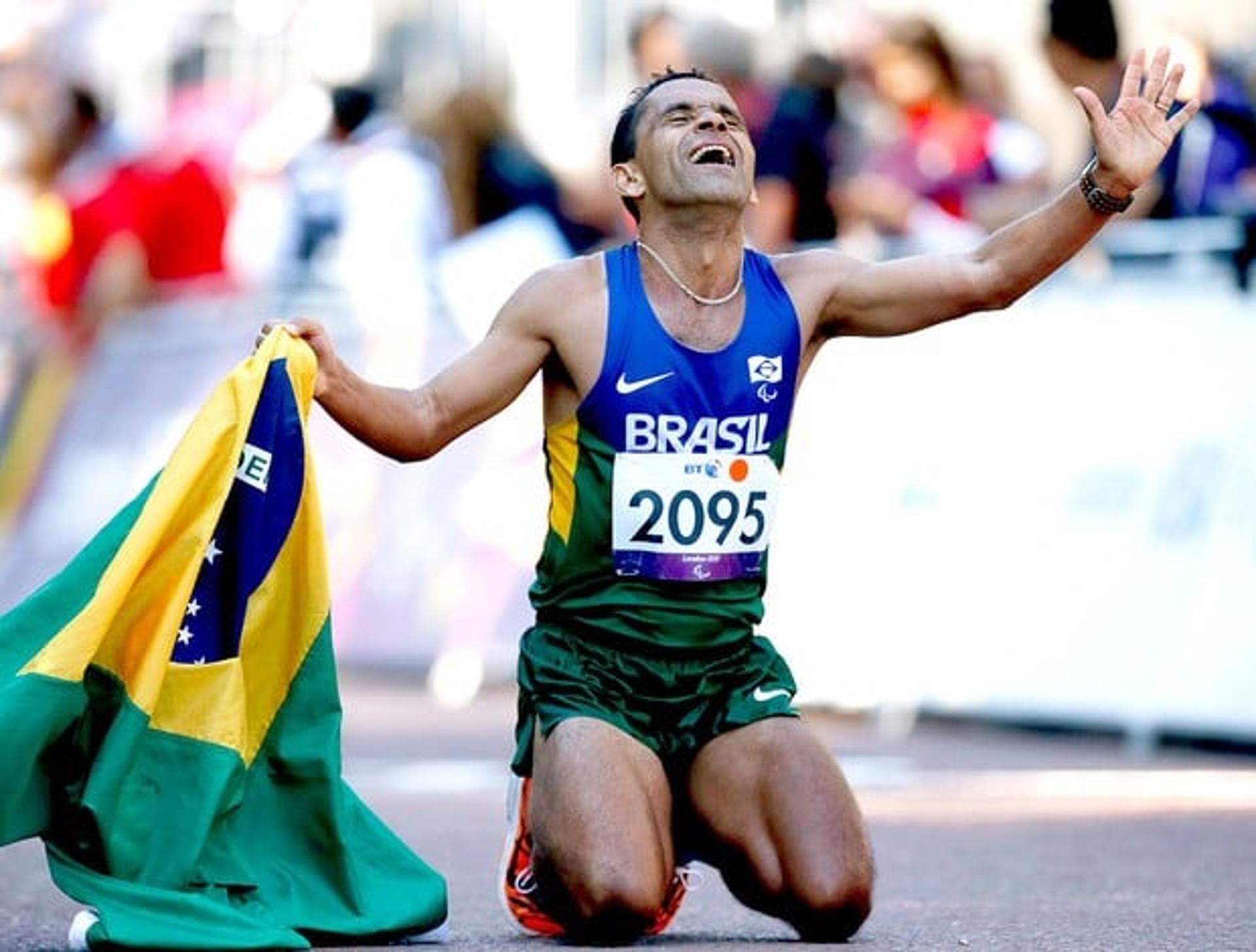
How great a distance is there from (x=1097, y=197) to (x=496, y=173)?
30.7ft

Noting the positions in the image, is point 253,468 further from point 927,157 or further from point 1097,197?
point 927,157

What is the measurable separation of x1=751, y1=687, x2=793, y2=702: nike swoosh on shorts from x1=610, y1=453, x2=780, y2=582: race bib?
0.28 meters

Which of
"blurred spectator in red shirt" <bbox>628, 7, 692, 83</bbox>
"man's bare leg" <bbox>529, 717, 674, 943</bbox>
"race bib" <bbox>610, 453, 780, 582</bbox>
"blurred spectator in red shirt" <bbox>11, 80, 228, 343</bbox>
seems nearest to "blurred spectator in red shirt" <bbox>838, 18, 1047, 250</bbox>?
"blurred spectator in red shirt" <bbox>628, 7, 692, 83</bbox>

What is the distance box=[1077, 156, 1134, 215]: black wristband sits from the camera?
8156 mm

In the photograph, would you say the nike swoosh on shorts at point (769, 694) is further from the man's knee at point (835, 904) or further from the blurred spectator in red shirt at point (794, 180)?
the blurred spectator in red shirt at point (794, 180)

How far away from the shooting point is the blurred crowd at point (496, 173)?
13719mm

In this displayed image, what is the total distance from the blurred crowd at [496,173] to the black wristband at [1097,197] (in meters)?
4.72

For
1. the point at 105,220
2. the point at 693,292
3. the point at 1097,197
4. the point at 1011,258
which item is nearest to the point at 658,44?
the point at 105,220

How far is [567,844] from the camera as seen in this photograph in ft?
26.0

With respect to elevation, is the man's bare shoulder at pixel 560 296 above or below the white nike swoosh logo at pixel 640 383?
above

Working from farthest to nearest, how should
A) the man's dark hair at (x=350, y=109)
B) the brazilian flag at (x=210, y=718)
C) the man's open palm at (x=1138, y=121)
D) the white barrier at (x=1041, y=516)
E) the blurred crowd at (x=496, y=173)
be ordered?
1. the man's dark hair at (x=350, y=109)
2. the blurred crowd at (x=496, y=173)
3. the white barrier at (x=1041, y=516)
4. the man's open palm at (x=1138, y=121)
5. the brazilian flag at (x=210, y=718)

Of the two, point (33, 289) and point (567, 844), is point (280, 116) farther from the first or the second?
point (567, 844)

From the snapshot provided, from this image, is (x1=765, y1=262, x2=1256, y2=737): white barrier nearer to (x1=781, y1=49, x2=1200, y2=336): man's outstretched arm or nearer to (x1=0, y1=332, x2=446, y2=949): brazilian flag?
(x1=781, y1=49, x2=1200, y2=336): man's outstretched arm

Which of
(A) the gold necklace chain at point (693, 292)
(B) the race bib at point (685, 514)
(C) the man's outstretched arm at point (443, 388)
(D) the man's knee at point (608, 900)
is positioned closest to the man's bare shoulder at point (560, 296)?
(C) the man's outstretched arm at point (443, 388)
